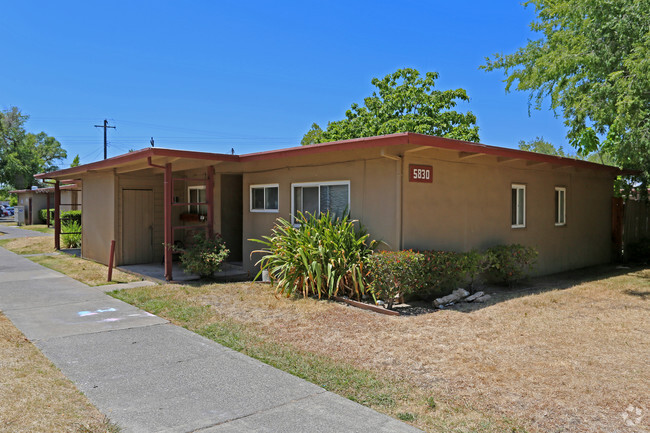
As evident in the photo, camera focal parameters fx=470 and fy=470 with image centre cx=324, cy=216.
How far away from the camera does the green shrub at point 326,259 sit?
8.03m

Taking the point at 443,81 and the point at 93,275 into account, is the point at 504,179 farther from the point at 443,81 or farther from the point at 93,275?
the point at 443,81

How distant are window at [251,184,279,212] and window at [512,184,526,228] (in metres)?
5.30

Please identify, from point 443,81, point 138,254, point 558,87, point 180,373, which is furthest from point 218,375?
point 443,81

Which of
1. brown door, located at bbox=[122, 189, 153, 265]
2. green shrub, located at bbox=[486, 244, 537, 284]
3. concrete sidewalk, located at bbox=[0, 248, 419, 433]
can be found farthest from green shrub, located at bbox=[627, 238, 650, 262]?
brown door, located at bbox=[122, 189, 153, 265]

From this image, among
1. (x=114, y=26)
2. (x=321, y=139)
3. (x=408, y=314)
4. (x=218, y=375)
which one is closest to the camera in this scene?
(x=218, y=375)

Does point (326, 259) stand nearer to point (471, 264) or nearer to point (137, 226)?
point (471, 264)

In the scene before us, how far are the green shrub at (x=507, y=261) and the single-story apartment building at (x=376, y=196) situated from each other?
0.42 m

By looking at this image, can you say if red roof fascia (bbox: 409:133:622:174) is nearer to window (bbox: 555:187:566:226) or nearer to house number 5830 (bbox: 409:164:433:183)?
house number 5830 (bbox: 409:164:433:183)

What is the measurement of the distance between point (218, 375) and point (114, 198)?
907 cm

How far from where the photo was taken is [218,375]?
4.68 metres

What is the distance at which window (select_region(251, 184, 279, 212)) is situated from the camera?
10.8m

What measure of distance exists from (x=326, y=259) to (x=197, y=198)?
20.9 feet

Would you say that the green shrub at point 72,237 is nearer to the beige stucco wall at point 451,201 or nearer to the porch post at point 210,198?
the porch post at point 210,198

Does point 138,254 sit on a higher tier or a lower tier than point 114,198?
lower
